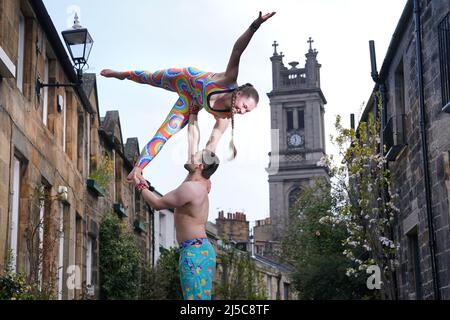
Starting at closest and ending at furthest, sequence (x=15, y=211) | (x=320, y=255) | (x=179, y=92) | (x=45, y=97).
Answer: (x=179, y=92) < (x=15, y=211) < (x=45, y=97) < (x=320, y=255)

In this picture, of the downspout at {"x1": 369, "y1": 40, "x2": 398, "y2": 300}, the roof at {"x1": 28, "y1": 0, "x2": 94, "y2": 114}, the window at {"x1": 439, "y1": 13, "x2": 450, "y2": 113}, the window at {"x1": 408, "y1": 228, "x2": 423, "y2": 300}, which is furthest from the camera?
the downspout at {"x1": 369, "y1": 40, "x2": 398, "y2": 300}

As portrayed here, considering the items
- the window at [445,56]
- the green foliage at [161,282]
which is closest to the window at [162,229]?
the green foliage at [161,282]

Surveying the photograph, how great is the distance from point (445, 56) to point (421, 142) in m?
1.80

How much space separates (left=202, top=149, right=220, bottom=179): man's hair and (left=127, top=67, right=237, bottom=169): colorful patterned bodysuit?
0.29m

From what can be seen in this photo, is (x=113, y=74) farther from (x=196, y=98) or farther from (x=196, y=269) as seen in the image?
(x=196, y=269)

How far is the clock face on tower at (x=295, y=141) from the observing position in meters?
78.8

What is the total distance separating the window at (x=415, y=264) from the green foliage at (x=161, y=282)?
23.9 feet

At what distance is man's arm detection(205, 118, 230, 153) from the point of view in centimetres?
562

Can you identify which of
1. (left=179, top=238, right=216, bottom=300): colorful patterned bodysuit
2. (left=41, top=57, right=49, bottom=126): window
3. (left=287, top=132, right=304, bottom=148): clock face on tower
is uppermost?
(left=287, top=132, right=304, bottom=148): clock face on tower

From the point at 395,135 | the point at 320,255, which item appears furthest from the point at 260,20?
the point at 320,255

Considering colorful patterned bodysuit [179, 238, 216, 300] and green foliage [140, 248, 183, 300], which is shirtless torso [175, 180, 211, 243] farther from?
green foliage [140, 248, 183, 300]

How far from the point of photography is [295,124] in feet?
262

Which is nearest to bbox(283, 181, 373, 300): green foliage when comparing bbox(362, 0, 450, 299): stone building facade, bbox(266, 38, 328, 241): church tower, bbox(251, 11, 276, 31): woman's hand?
bbox(362, 0, 450, 299): stone building facade
